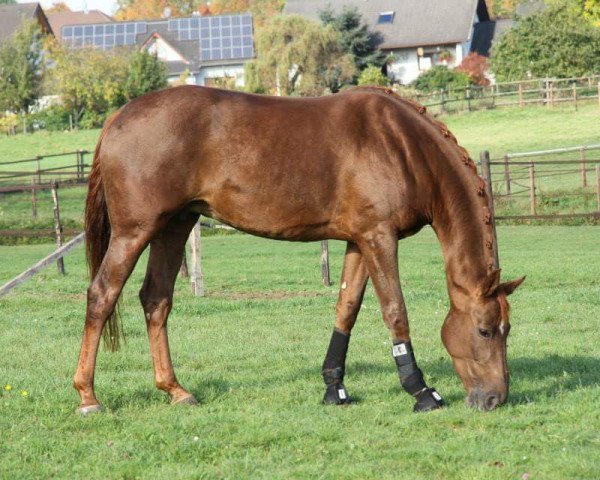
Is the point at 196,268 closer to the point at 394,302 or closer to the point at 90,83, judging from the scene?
the point at 394,302

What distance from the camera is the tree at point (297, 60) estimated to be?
59375 millimetres

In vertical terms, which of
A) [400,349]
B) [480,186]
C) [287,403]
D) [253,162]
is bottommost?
[287,403]

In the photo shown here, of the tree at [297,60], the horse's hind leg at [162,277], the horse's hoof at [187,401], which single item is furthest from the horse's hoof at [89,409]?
the tree at [297,60]

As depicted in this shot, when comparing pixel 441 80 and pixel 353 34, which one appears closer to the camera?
pixel 441 80

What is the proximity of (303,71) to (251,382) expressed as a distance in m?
53.2

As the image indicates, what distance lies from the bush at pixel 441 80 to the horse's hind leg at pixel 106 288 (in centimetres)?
5426

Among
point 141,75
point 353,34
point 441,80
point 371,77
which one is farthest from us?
point 353,34

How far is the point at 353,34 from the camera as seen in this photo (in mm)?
64812

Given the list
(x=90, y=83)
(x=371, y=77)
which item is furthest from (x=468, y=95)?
(x=90, y=83)

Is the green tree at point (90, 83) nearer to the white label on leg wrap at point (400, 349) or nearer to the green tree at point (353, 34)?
the green tree at point (353, 34)

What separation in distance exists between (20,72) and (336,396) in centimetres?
6027

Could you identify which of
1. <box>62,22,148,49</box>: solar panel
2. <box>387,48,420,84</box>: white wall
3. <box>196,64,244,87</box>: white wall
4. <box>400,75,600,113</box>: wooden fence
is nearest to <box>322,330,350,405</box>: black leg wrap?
<box>400,75,600,113</box>: wooden fence

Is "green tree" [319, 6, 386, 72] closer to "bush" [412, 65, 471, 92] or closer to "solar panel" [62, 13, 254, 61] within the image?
"bush" [412, 65, 471, 92]

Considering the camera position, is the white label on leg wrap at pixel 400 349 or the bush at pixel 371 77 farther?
the bush at pixel 371 77
